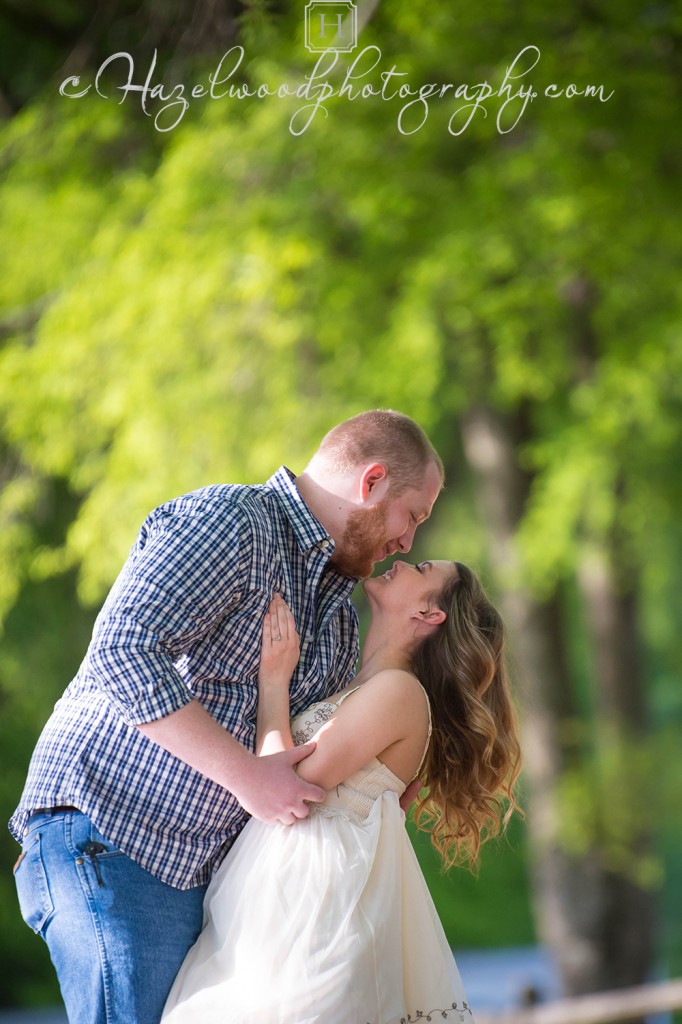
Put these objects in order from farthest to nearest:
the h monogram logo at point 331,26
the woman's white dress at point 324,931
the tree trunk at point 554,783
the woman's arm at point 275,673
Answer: the tree trunk at point 554,783 → the h monogram logo at point 331,26 → the woman's arm at point 275,673 → the woman's white dress at point 324,931

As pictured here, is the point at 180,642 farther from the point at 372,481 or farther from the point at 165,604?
the point at 372,481

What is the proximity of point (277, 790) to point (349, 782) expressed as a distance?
218 millimetres

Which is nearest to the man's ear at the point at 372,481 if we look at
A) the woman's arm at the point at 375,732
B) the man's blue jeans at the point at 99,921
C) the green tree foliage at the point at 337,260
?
the woman's arm at the point at 375,732

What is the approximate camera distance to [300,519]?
2.44 meters

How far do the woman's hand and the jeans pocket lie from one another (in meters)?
0.55

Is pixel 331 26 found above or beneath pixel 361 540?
above

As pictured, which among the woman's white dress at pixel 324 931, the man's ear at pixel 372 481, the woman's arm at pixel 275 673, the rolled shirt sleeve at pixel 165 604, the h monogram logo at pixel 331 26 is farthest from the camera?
the h monogram logo at pixel 331 26

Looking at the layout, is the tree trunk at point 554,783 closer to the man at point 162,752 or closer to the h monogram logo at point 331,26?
the h monogram logo at point 331,26

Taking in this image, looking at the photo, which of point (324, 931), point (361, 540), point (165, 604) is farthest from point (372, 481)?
point (324, 931)

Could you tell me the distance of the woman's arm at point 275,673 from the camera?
7.66 feet

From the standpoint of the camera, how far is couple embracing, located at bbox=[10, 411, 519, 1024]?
2.17m

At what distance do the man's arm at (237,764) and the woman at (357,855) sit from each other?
0.16ft

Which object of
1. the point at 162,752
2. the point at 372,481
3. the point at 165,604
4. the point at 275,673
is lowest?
the point at 162,752

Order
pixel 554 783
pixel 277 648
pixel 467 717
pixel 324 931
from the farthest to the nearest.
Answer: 1. pixel 554 783
2. pixel 467 717
3. pixel 277 648
4. pixel 324 931
